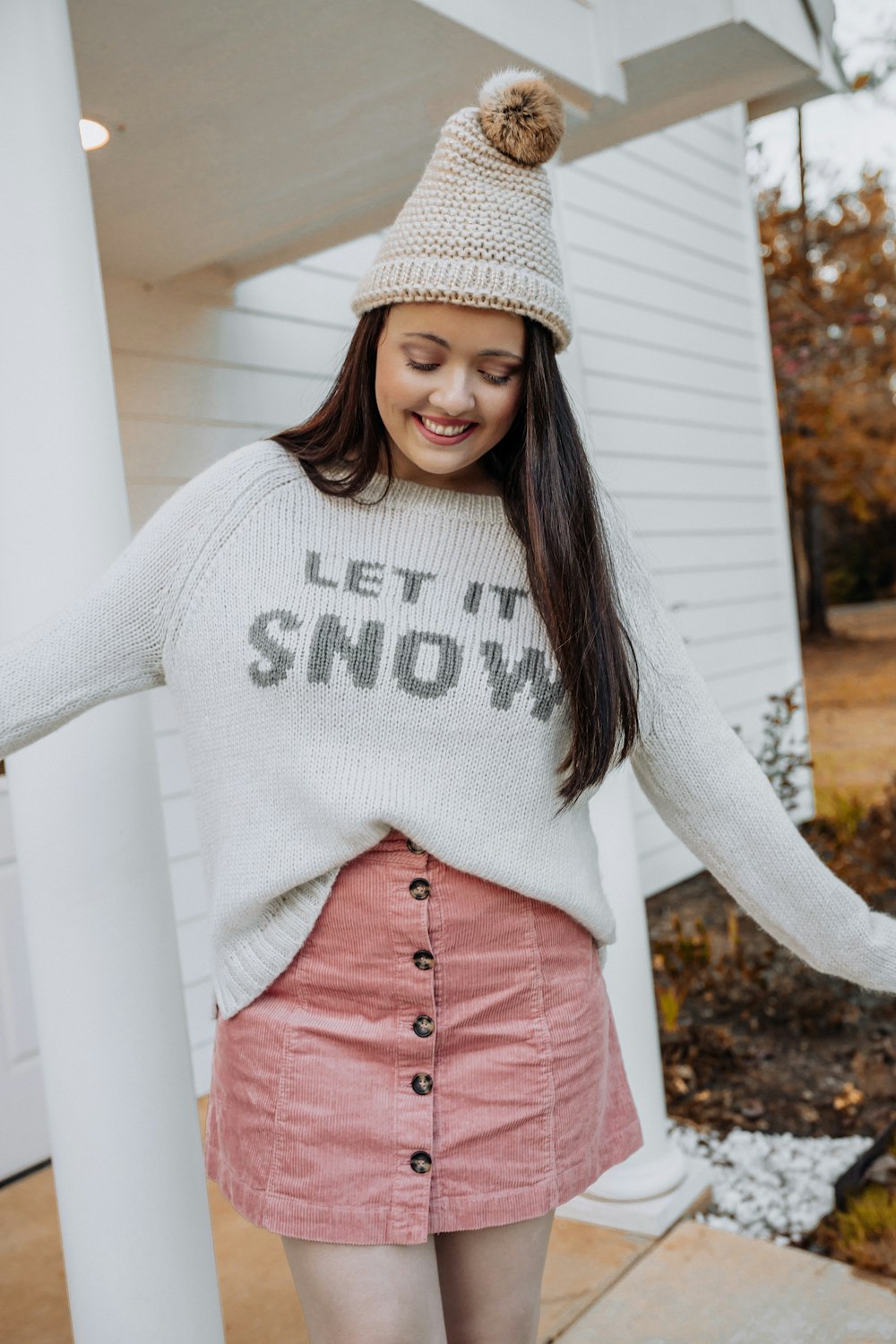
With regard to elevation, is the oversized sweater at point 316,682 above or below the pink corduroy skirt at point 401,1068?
above

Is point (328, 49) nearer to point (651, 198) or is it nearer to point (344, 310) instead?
point (344, 310)

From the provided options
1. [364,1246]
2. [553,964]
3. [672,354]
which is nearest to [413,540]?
[553,964]

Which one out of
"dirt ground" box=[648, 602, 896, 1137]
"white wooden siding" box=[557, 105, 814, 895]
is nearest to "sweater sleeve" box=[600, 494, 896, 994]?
"dirt ground" box=[648, 602, 896, 1137]

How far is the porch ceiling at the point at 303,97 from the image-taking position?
2264mm

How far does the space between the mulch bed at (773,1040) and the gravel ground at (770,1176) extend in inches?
4.7

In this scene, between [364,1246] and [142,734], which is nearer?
[364,1246]

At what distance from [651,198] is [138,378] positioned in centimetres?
359

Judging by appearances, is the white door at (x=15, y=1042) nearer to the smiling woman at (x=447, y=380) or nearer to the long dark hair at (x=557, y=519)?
the long dark hair at (x=557, y=519)

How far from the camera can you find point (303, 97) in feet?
8.47

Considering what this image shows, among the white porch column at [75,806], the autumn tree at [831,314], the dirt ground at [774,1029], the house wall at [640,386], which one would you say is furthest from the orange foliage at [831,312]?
the white porch column at [75,806]

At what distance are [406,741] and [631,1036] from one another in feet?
5.55

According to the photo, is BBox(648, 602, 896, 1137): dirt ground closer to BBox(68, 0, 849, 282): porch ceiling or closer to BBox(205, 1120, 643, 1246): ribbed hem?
BBox(205, 1120, 643, 1246): ribbed hem

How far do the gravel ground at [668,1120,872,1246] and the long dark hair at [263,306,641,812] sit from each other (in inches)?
75.5

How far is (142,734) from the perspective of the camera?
1717 millimetres
